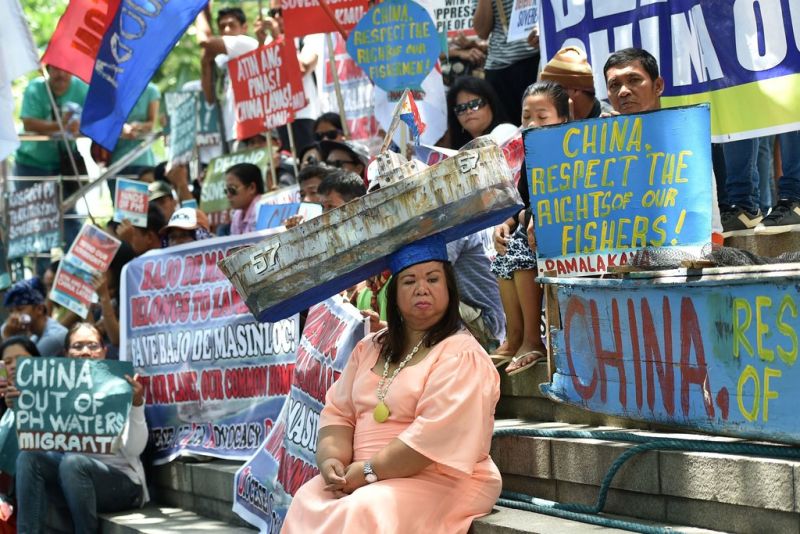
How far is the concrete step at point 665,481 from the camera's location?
14.4ft

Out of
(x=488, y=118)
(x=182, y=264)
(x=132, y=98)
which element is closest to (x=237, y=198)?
(x=132, y=98)

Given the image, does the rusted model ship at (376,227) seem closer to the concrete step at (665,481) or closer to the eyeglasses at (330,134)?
the concrete step at (665,481)

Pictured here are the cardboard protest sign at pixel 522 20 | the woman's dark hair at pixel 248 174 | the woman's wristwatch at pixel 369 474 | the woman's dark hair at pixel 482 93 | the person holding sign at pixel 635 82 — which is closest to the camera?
the woman's wristwatch at pixel 369 474

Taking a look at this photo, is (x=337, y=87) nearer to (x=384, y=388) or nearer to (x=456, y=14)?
(x=456, y=14)

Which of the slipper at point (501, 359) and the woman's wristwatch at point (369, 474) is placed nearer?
the woman's wristwatch at point (369, 474)

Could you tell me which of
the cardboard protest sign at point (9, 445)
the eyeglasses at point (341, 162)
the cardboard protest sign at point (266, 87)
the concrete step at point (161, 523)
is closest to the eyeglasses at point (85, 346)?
the cardboard protest sign at point (9, 445)

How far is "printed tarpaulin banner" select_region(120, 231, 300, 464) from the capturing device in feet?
25.6

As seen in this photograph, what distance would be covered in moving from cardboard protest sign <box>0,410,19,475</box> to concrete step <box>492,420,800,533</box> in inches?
157

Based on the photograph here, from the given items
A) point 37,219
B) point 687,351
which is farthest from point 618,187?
point 37,219

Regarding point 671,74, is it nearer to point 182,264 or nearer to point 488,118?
point 488,118

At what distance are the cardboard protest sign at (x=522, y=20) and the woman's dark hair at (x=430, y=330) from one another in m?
3.83

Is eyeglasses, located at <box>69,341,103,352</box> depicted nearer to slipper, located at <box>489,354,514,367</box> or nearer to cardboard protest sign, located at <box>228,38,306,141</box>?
cardboard protest sign, located at <box>228,38,306,141</box>

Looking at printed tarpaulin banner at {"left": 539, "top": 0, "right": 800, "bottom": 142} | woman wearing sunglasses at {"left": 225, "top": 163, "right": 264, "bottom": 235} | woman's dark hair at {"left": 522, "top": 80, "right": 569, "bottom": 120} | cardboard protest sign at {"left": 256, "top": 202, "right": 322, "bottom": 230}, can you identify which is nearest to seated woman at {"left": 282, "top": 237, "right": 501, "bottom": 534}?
woman's dark hair at {"left": 522, "top": 80, "right": 569, "bottom": 120}

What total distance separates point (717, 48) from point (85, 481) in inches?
172
